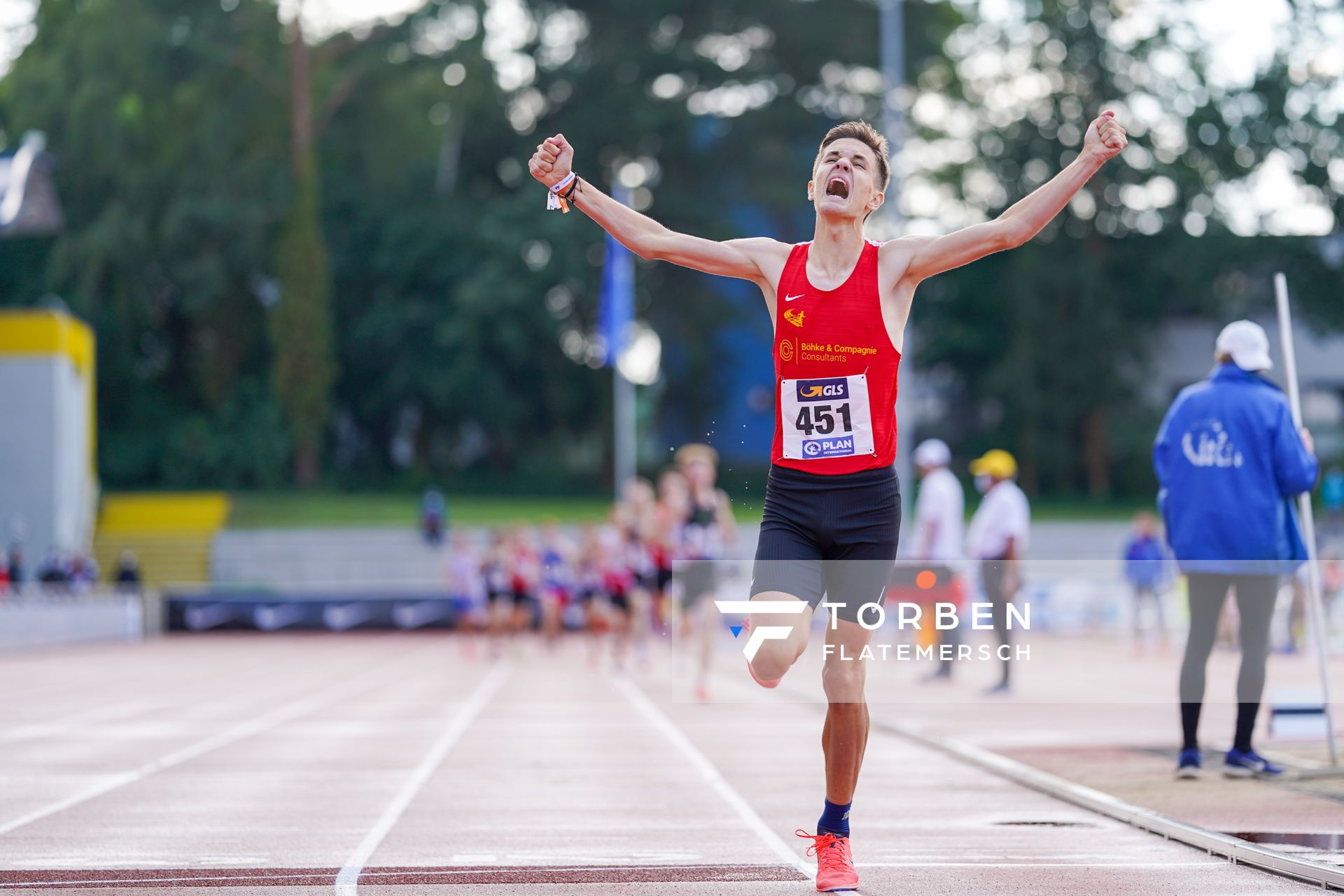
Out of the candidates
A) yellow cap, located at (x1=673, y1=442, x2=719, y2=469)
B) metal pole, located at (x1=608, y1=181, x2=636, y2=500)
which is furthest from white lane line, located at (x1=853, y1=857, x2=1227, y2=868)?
metal pole, located at (x1=608, y1=181, x2=636, y2=500)

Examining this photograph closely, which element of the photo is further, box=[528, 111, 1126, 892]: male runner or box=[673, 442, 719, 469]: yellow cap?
box=[673, 442, 719, 469]: yellow cap

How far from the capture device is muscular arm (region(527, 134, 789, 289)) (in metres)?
6.23

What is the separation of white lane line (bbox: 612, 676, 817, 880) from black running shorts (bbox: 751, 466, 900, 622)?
39.3 inches

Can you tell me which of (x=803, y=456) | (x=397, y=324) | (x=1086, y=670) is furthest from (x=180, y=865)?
(x=397, y=324)

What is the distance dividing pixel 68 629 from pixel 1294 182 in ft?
134

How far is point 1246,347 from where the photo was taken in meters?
9.30

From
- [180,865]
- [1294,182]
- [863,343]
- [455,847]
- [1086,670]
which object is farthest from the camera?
[1294,182]

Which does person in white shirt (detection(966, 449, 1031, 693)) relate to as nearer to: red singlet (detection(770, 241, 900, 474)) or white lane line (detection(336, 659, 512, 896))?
white lane line (detection(336, 659, 512, 896))

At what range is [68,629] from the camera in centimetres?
3347

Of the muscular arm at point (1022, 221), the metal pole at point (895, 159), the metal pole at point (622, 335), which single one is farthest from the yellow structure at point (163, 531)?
the muscular arm at point (1022, 221)

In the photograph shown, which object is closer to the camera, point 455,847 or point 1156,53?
point 455,847

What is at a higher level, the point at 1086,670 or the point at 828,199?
the point at 828,199

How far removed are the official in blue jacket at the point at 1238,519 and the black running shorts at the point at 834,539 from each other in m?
3.33

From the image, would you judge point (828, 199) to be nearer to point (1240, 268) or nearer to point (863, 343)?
point (863, 343)
